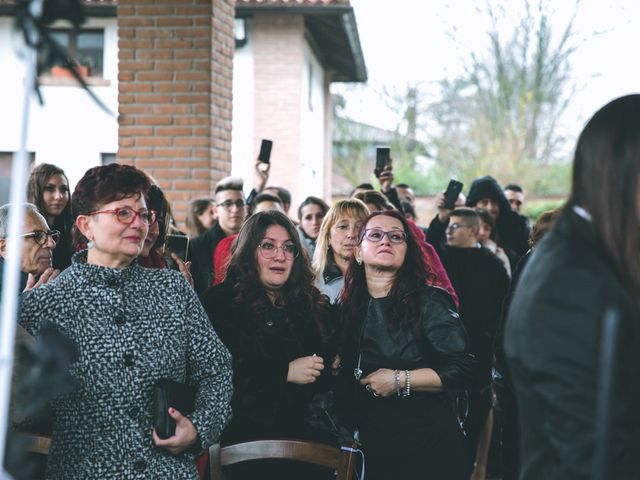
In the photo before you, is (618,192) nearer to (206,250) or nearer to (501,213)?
(206,250)

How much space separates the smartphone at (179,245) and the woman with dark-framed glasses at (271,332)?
33.4 inches

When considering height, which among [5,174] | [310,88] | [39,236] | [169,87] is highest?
[310,88]

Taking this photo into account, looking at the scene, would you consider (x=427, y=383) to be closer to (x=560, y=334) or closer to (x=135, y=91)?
(x=560, y=334)

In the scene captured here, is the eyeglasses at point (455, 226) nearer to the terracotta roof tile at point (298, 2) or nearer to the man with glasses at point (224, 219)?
the man with glasses at point (224, 219)

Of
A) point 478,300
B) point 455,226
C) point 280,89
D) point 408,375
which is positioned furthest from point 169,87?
point 280,89

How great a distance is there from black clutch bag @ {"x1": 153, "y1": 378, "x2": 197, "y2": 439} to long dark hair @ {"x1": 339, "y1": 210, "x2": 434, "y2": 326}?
1.60 m

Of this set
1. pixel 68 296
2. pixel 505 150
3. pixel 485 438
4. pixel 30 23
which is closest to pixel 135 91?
pixel 485 438

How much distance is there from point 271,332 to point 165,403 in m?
1.41

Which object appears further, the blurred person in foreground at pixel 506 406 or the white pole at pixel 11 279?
the blurred person in foreground at pixel 506 406

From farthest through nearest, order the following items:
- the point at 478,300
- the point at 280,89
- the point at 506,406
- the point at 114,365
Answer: the point at 280,89 → the point at 478,300 → the point at 506,406 → the point at 114,365

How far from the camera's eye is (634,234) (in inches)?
84.8

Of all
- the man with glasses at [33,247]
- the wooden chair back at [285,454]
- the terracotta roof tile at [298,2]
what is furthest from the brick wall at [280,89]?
the wooden chair back at [285,454]

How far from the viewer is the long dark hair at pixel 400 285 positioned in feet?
15.4

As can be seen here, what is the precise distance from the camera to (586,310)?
208 centimetres
